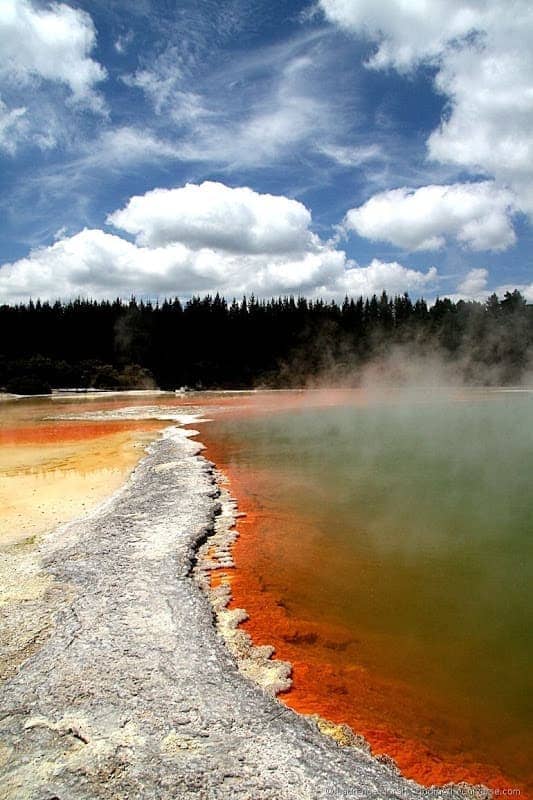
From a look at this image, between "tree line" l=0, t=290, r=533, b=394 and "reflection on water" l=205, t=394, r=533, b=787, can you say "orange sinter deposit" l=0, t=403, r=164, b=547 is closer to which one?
"reflection on water" l=205, t=394, r=533, b=787

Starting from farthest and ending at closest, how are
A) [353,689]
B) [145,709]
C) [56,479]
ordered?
[56,479]
[353,689]
[145,709]

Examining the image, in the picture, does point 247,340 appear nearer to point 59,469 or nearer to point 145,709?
point 59,469

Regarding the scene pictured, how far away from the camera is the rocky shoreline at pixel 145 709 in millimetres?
3324

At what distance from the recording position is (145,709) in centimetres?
403

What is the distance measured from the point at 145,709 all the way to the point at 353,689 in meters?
1.84

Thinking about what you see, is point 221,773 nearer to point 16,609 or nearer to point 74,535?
point 16,609

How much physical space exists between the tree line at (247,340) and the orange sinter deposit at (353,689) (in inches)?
2519

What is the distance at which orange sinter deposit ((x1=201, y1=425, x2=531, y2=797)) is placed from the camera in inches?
148

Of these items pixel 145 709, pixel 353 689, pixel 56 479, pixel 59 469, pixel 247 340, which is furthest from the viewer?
pixel 247 340

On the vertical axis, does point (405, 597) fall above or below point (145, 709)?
below

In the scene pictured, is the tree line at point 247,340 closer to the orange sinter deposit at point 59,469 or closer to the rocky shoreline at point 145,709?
the orange sinter deposit at point 59,469

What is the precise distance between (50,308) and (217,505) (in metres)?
86.3

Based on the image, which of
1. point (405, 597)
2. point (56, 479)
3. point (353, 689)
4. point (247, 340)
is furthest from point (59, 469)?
point (247, 340)

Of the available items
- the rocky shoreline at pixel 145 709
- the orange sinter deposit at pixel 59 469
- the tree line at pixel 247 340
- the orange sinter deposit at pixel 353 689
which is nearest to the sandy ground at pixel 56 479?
the orange sinter deposit at pixel 59 469
